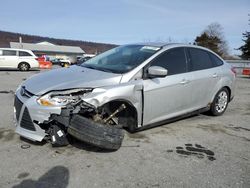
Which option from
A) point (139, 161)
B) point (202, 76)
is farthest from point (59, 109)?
point (202, 76)

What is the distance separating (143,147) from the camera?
401cm

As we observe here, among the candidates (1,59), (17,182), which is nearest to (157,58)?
(17,182)

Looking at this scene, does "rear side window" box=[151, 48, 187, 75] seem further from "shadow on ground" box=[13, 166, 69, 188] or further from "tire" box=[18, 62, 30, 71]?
"tire" box=[18, 62, 30, 71]

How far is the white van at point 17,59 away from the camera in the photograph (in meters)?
18.5

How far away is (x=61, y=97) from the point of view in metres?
3.52

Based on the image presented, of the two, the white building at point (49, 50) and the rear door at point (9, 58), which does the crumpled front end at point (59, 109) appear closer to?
the rear door at point (9, 58)

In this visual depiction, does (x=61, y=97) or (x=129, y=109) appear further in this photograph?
(x=129, y=109)

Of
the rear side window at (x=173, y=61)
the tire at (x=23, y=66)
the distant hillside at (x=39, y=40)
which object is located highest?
the distant hillside at (x=39, y=40)

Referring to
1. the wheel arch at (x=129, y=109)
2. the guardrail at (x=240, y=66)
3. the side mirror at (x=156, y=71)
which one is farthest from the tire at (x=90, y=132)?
the guardrail at (x=240, y=66)

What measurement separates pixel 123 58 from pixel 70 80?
1279 mm

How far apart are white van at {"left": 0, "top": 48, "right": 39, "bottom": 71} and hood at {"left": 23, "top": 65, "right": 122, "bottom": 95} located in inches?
634

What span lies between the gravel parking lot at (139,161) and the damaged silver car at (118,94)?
258 mm

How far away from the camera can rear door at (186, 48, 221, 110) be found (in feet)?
16.7

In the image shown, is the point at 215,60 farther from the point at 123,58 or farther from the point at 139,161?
the point at 139,161
